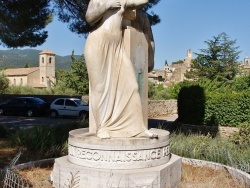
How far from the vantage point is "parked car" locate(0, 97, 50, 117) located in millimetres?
23141

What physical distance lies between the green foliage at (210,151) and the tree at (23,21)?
8480 millimetres

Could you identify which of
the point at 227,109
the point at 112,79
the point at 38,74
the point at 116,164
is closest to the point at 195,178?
the point at 116,164

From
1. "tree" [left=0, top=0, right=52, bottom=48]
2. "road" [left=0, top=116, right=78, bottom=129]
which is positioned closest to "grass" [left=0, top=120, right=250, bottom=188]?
"tree" [left=0, top=0, right=52, bottom=48]

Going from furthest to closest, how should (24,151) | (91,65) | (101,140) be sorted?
1. (24,151)
2. (91,65)
3. (101,140)

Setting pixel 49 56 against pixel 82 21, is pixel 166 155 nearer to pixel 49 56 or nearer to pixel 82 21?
pixel 82 21

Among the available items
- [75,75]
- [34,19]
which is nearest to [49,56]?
[75,75]

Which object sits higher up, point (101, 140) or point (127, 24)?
point (127, 24)

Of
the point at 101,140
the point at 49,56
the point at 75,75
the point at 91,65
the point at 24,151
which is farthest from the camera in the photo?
the point at 49,56

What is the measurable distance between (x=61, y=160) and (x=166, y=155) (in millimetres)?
1514

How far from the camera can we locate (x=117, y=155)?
4648 millimetres

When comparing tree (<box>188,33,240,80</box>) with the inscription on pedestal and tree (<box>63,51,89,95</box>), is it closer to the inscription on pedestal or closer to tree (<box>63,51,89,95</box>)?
tree (<box>63,51,89,95</box>)

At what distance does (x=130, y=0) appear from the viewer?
512 cm

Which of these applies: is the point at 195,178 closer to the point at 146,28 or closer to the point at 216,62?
the point at 146,28

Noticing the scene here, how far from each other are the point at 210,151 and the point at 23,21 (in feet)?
31.2
